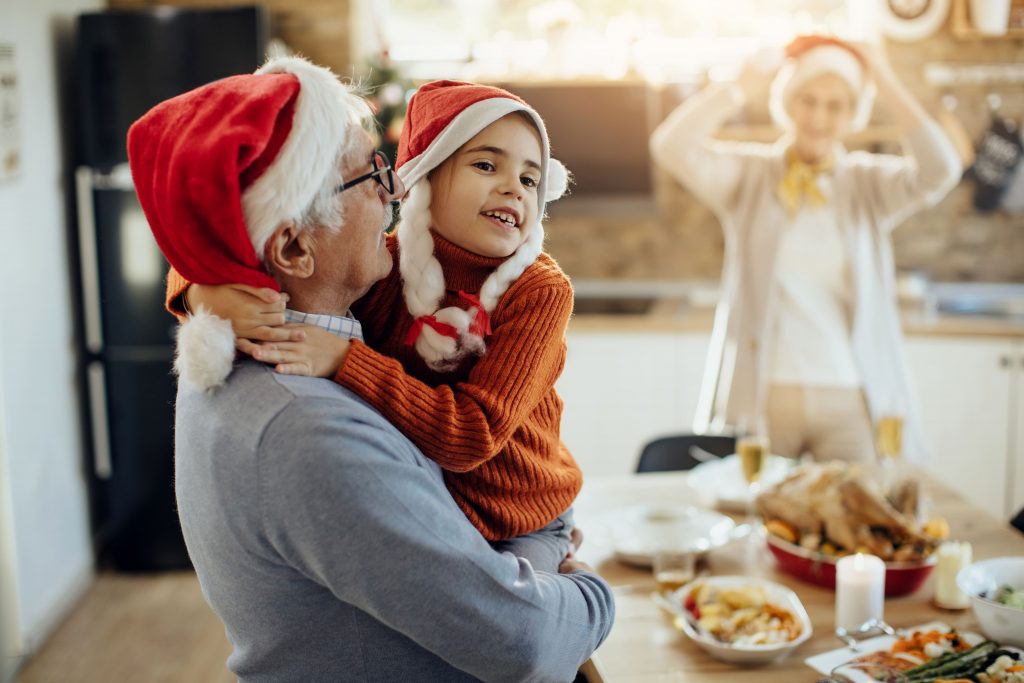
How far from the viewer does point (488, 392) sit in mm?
1312

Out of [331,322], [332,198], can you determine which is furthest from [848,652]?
[332,198]

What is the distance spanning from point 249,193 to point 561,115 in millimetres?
Answer: 3444

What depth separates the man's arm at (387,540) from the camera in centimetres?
106

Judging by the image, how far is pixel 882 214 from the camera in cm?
313

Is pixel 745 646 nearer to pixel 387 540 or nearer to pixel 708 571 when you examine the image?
pixel 708 571

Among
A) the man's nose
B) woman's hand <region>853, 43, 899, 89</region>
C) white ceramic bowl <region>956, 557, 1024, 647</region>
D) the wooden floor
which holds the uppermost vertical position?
woman's hand <region>853, 43, 899, 89</region>

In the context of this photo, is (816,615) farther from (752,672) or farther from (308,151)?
(308,151)

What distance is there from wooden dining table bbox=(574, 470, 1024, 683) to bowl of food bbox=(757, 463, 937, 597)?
0.15 ft

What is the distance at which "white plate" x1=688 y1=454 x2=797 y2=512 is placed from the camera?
2297 millimetres

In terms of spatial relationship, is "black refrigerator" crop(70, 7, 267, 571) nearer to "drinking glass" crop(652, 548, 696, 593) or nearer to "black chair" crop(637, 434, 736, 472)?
"black chair" crop(637, 434, 736, 472)

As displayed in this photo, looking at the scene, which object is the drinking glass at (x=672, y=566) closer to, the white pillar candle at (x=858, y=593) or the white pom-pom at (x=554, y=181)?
the white pillar candle at (x=858, y=593)

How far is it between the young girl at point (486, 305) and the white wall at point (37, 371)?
2325mm

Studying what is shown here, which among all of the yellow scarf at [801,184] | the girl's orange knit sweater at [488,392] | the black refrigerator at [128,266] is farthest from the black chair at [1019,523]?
the black refrigerator at [128,266]

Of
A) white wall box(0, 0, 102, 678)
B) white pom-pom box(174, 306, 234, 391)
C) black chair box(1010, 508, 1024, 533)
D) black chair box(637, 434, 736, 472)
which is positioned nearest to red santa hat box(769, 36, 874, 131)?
black chair box(637, 434, 736, 472)
